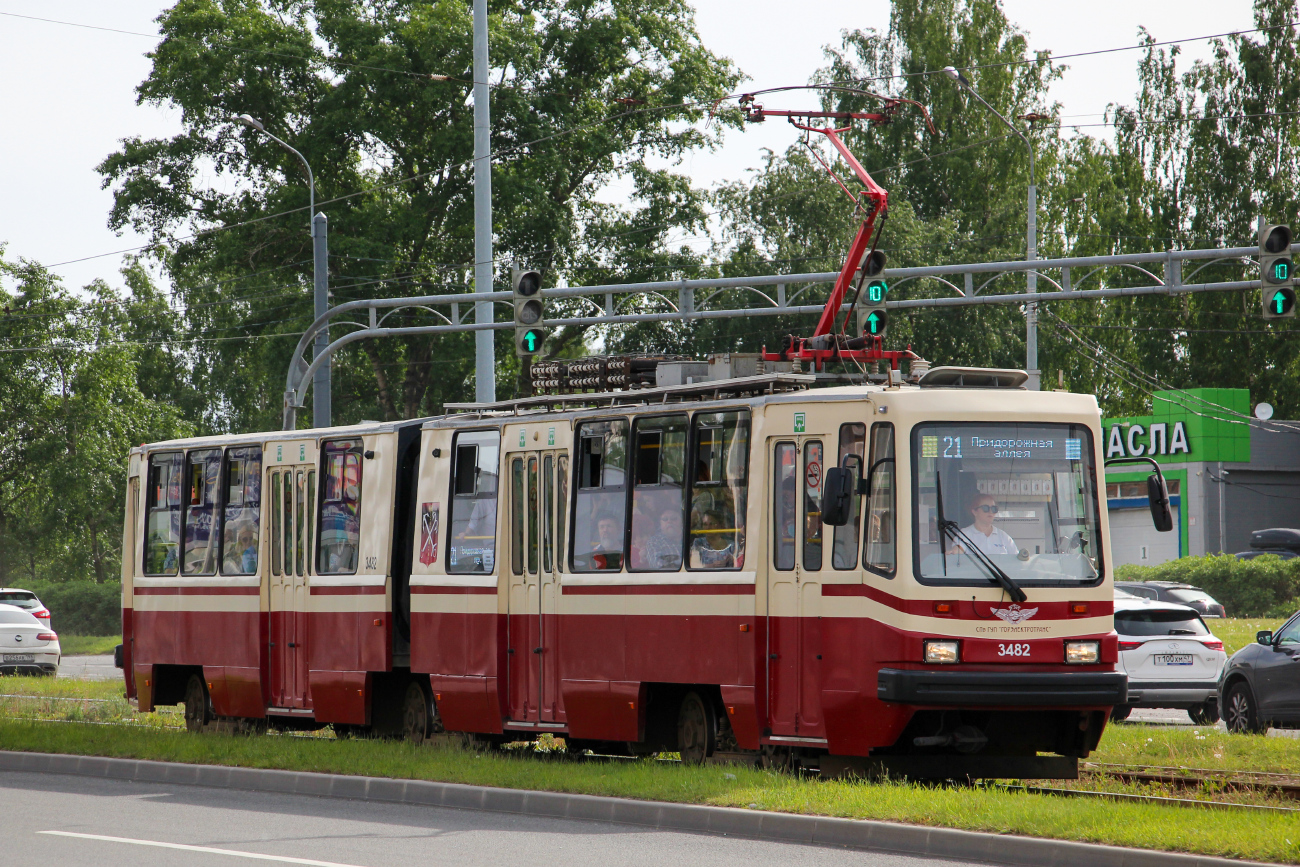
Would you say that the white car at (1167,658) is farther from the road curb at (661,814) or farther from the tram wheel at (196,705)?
the tram wheel at (196,705)

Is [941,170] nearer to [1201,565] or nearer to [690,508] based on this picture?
[1201,565]

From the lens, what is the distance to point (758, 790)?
37.4 ft

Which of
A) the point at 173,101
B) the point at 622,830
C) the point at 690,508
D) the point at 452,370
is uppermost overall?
the point at 173,101

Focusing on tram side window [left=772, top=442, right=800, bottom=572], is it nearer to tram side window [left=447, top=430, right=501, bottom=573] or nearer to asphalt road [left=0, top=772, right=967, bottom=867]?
asphalt road [left=0, top=772, right=967, bottom=867]

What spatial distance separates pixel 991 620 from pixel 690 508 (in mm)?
2809

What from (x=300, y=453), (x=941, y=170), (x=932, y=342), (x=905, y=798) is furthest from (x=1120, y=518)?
(x=905, y=798)

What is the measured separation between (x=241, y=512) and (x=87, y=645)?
3261 centimetres

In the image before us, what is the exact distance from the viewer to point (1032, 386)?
1517 centimetres

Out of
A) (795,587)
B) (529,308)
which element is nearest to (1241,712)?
(795,587)

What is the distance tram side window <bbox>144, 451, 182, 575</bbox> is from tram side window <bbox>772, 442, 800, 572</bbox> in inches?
351

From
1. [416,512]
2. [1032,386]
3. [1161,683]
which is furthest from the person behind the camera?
[1161,683]

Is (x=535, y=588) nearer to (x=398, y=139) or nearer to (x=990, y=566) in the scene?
(x=990, y=566)

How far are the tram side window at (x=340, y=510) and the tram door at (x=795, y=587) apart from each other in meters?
5.61

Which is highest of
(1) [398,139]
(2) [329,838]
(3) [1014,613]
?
(1) [398,139]
